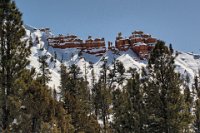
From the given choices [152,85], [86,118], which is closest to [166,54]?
[152,85]

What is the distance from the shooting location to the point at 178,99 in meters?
31.0

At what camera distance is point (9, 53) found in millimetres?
23062

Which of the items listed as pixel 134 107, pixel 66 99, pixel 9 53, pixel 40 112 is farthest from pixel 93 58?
pixel 9 53

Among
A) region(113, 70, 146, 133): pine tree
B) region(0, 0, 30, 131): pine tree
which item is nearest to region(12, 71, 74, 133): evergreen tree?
region(0, 0, 30, 131): pine tree

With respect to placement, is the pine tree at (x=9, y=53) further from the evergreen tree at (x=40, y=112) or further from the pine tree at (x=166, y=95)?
the pine tree at (x=166, y=95)

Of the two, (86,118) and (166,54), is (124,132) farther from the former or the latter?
(166,54)

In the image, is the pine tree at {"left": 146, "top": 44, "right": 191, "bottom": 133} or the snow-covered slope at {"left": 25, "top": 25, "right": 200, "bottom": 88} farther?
the snow-covered slope at {"left": 25, "top": 25, "right": 200, "bottom": 88}

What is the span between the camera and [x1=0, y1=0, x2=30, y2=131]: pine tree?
22734 millimetres

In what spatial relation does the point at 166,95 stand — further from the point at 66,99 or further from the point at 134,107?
the point at 66,99

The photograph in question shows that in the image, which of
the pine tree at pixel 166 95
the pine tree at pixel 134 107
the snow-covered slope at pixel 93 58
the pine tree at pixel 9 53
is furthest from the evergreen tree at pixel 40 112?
the snow-covered slope at pixel 93 58

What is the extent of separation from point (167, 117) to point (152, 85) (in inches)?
120

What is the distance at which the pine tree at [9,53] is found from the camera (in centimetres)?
2273

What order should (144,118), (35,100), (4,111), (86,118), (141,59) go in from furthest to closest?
(141,59) → (86,118) → (144,118) → (35,100) → (4,111)

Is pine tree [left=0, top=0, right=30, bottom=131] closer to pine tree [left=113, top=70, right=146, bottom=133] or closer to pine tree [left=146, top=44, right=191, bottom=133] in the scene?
pine tree [left=146, top=44, right=191, bottom=133]
